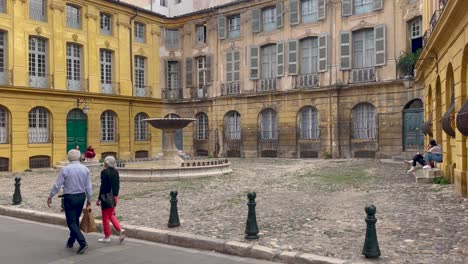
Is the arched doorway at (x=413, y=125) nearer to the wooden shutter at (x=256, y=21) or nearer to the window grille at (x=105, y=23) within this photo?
the wooden shutter at (x=256, y=21)

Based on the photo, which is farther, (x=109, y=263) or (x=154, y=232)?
(x=154, y=232)

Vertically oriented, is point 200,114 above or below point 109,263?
above

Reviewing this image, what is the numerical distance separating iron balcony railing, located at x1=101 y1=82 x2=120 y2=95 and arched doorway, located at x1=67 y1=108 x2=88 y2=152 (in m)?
2.06

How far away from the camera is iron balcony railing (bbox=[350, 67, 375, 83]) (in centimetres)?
2256

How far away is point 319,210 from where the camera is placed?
9039mm

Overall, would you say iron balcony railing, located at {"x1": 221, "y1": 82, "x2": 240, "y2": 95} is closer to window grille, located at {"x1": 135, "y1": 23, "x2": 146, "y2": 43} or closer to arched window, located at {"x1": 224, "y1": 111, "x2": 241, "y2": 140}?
arched window, located at {"x1": 224, "y1": 111, "x2": 241, "y2": 140}

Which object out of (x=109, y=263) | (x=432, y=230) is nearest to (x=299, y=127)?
(x=432, y=230)

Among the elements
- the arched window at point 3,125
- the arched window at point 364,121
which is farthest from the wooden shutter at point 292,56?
the arched window at point 3,125

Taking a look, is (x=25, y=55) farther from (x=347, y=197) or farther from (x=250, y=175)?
(x=347, y=197)

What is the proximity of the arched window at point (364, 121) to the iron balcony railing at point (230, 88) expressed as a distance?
759cm

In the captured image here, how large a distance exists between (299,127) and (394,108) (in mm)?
5399

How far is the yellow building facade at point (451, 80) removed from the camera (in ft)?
31.2

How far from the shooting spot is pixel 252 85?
26859 mm

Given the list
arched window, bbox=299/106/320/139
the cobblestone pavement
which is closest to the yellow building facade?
the cobblestone pavement
